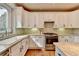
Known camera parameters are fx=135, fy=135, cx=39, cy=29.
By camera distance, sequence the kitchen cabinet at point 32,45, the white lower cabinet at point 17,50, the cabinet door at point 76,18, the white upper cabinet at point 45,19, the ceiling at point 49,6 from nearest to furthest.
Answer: the white lower cabinet at point 17,50 → the ceiling at point 49,6 → the cabinet door at point 76,18 → the kitchen cabinet at point 32,45 → the white upper cabinet at point 45,19

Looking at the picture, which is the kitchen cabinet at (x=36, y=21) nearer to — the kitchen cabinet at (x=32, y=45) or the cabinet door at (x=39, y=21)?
the cabinet door at (x=39, y=21)

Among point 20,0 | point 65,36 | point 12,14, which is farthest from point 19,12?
point 20,0

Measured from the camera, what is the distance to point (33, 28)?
6750mm

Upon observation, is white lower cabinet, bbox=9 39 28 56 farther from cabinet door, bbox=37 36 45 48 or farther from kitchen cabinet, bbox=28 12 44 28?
kitchen cabinet, bbox=28 12 44 28

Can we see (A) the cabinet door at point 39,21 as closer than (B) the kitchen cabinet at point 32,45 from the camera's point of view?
No

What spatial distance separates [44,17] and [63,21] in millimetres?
925

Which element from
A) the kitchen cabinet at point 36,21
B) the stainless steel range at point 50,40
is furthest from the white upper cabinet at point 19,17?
the stainless steel range at point 50,40

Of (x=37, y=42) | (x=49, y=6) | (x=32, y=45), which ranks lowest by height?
(x=32, y=45)

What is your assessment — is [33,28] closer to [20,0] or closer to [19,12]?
[19,12]

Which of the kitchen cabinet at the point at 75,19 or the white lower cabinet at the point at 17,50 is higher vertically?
the kitchen cabinet at the point at 75,19

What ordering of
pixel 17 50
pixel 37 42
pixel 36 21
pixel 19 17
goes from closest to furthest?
1. pixel 17 50
2. pixel 19 17
3. pixel 37 42
4. pixel 36 21

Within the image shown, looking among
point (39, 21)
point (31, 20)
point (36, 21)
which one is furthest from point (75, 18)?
point (31, 20)

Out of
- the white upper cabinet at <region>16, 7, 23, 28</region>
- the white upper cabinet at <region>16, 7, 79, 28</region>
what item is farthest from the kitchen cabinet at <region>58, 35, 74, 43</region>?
the white upper cabinet at <region>16, 7, 23, 28</region>

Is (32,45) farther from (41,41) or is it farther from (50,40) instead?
(50,40)
